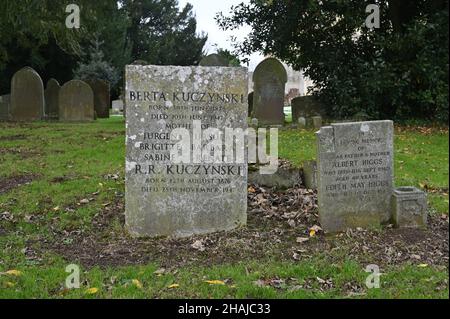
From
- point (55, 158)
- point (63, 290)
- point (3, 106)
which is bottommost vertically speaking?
point (63, 290)

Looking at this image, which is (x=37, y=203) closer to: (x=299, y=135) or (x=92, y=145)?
(x=92, y=145)

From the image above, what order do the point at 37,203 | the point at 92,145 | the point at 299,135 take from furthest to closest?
the point at 299,135 → the point at 92,145 → the point at 37,203

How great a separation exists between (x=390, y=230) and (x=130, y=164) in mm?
3200

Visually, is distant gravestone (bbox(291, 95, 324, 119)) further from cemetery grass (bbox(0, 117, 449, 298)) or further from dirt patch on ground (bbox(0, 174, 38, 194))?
dirt patch on ground (bbox(0, 174, 38, 194))

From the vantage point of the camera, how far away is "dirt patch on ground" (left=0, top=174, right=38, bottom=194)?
29.0ft

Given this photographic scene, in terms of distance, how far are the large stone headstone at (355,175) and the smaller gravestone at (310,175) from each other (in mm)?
1579

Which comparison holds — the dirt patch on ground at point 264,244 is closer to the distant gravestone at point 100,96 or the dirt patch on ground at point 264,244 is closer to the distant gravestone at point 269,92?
the distant gravestone at point 269,92

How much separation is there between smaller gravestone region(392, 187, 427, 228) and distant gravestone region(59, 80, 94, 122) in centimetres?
1611

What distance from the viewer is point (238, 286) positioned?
Result: 186 inches

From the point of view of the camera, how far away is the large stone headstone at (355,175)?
629 cm

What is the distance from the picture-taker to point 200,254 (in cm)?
581

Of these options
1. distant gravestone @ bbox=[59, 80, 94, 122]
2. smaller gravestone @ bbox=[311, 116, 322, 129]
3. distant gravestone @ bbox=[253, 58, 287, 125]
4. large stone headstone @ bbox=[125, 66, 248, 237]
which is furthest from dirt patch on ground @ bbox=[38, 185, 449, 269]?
distant gravestone @ bbox=[59, 80, 94, 122]
